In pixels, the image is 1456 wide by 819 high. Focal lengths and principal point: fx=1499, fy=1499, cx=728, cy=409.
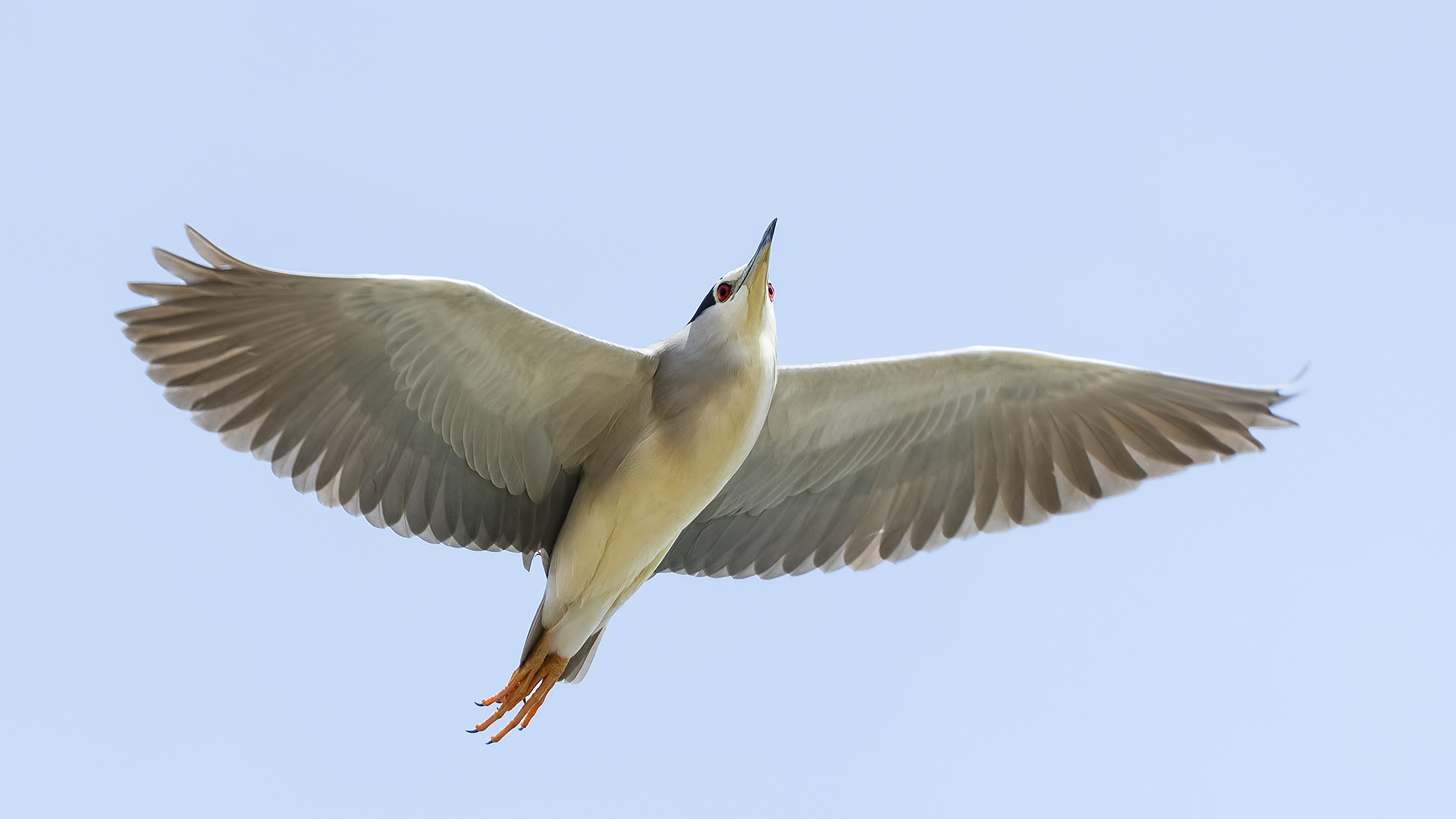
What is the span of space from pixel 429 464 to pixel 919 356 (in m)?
2.48

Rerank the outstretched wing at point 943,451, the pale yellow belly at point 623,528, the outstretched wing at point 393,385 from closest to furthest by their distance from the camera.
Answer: the outstretched wing at point 393,385
the pale yellow belly at point 623,528
the outstretched wing at point 943,451

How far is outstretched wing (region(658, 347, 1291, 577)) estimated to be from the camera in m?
7.66

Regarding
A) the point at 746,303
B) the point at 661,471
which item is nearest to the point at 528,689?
the point at 661,471

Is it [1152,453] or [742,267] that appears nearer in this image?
[742,267]

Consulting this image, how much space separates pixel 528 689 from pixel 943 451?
253 centimetres

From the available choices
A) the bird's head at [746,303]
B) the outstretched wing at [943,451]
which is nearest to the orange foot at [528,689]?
the outstretched wing at [943,451]

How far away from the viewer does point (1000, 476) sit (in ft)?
26.6

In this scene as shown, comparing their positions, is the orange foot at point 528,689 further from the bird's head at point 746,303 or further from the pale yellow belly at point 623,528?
the bird's head at point 746,303

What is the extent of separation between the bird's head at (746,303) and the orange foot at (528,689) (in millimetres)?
1897

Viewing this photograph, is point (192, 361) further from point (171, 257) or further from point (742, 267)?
point (742, 267)

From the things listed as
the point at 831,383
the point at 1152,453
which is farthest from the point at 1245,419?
the point at 831,383

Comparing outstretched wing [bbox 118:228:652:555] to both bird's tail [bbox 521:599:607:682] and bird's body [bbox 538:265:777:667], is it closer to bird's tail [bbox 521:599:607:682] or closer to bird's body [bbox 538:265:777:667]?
bird's body [bbox 538:265:777:667]

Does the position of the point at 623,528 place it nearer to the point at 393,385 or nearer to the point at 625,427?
the point at 625,427

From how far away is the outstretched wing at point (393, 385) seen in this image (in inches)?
268
